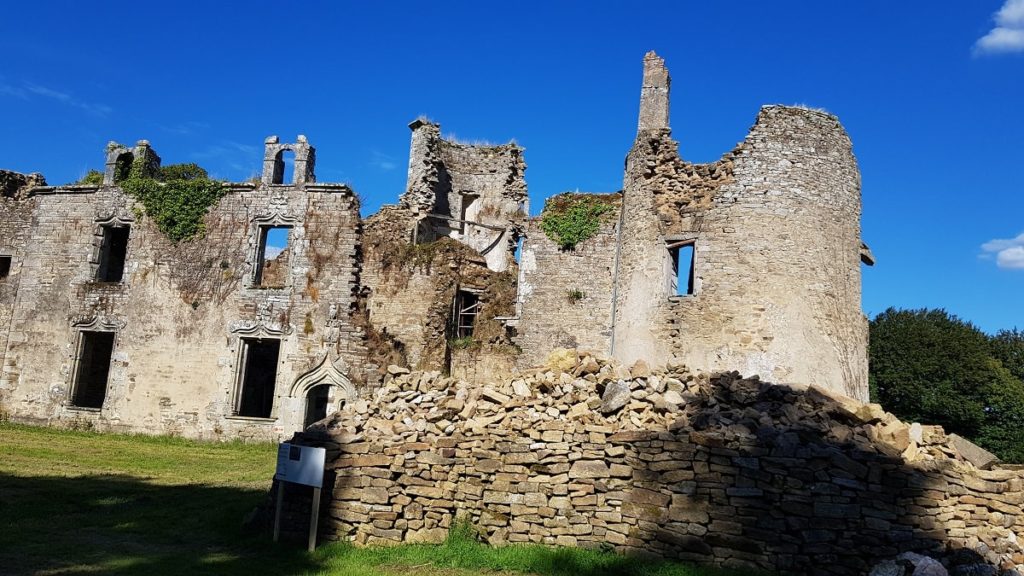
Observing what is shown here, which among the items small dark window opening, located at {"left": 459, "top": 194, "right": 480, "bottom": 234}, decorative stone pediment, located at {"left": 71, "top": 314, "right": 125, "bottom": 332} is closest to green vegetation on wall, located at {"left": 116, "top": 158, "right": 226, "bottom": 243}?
decorative stone pediment, located at {"left": 71, "top": 314, "right": 125, "bottom": 332}

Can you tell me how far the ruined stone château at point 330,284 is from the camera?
15461mm

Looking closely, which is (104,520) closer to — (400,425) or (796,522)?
(400,425)

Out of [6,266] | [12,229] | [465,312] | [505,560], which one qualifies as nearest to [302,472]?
[505,560]

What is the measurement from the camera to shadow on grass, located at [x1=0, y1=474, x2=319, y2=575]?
7.96 m

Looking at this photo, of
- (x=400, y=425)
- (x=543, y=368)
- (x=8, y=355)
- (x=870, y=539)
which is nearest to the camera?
(x=870, y=539)

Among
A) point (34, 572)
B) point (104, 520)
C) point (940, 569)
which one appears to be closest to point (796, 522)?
point (940, 569)

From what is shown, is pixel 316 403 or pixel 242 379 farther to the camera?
pixel 316 403

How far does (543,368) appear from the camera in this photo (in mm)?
10617

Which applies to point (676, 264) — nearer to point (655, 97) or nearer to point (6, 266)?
point (655, 97)

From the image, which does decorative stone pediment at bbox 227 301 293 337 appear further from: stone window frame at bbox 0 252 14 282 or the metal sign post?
the metal sign post

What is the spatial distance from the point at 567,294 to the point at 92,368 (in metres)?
13.5

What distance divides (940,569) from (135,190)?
20631mm

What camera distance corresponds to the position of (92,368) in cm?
2088

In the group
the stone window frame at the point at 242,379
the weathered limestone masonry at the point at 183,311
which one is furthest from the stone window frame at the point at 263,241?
the stone window frame at the point at 242,379
